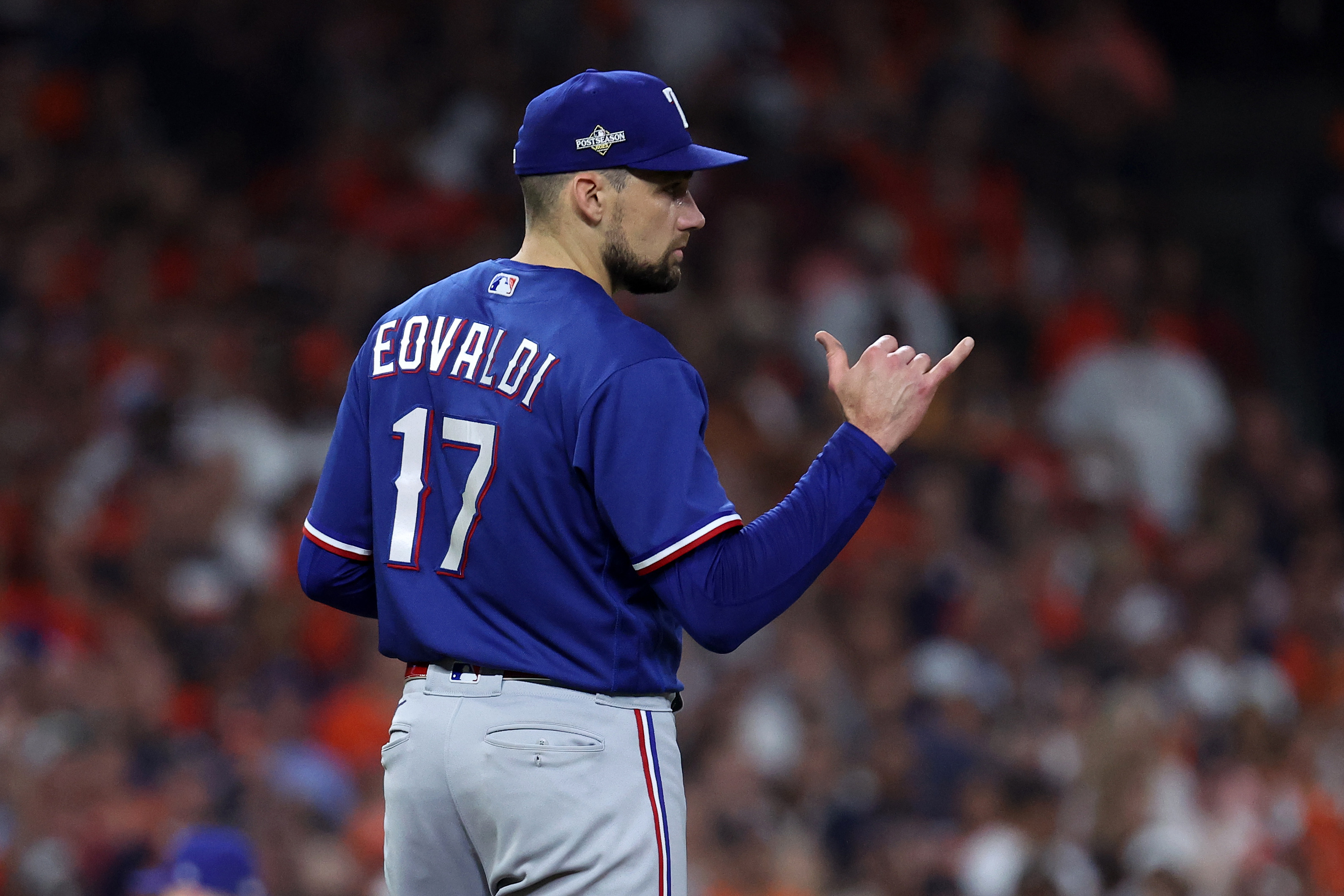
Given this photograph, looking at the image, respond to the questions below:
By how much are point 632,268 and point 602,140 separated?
0.20m

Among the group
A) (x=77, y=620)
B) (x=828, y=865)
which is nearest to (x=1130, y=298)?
(x=828, y=865)

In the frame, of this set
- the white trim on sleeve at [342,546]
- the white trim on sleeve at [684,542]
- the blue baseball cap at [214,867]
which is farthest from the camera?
the blue baseball cap at [214,867]

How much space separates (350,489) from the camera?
259 centimetres

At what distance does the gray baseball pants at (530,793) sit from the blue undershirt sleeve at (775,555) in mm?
192

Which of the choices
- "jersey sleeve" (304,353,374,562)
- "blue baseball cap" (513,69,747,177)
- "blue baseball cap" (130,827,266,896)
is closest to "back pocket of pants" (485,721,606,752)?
"jersey sleeve" (304,353,374,562)

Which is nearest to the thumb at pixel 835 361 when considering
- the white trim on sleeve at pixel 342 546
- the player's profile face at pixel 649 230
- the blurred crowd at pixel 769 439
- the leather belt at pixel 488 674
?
the player's profile face at pixel 649 230

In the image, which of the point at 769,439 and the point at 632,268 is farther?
the point at 769,439

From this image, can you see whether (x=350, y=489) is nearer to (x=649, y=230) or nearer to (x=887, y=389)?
(x=649, y=230)

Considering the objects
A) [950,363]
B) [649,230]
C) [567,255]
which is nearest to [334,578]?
[567,255]

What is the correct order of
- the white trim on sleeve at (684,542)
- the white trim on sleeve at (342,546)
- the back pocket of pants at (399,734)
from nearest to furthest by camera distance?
1. the white trim on sleeve at (684,542)
2. the back pocket of pants at (399,734)
3. the white trim on sleeve at (342,546)

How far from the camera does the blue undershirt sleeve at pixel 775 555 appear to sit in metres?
2.28

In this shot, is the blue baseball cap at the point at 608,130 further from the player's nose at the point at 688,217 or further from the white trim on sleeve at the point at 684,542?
the white trim on sleeve at the point at 684,542

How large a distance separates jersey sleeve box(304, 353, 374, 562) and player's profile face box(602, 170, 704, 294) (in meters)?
0.43

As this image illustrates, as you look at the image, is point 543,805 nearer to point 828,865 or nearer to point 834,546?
point 834,546
